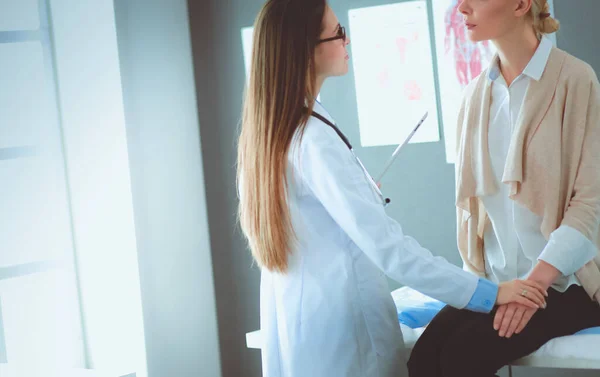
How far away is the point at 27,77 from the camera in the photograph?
308 cm

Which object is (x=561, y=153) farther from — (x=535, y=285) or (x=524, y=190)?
(x=535, y=285)

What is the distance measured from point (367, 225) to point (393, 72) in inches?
50.5

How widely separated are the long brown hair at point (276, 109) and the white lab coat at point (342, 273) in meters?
0.04

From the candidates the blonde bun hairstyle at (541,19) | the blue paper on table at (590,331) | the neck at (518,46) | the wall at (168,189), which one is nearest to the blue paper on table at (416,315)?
the blue paper on table at (590,331)

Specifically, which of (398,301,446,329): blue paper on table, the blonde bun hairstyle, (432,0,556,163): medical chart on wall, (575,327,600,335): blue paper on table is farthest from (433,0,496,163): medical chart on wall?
(575,327,600,335): blue paper on table

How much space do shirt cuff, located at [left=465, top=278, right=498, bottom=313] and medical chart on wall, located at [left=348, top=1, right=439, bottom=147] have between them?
113 cm

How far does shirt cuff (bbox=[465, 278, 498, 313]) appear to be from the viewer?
6.46ft

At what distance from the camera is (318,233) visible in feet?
6.63

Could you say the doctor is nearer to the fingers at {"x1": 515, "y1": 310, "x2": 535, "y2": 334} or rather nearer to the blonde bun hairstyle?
the fingers at {"x1": 515, "y1": 310, "x2": 535, "y2": 334}

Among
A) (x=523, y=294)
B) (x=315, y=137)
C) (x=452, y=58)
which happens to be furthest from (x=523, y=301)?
(x=452, y=58)

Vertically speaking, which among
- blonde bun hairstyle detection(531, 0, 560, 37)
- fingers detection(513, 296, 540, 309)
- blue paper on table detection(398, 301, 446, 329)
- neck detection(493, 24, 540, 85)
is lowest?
blue paper on table detection(398, 301, 446, 329)

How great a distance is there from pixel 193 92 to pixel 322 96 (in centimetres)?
56

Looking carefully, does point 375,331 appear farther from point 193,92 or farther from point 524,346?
point 193,92

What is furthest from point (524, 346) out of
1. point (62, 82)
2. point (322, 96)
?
point (62, 82)
